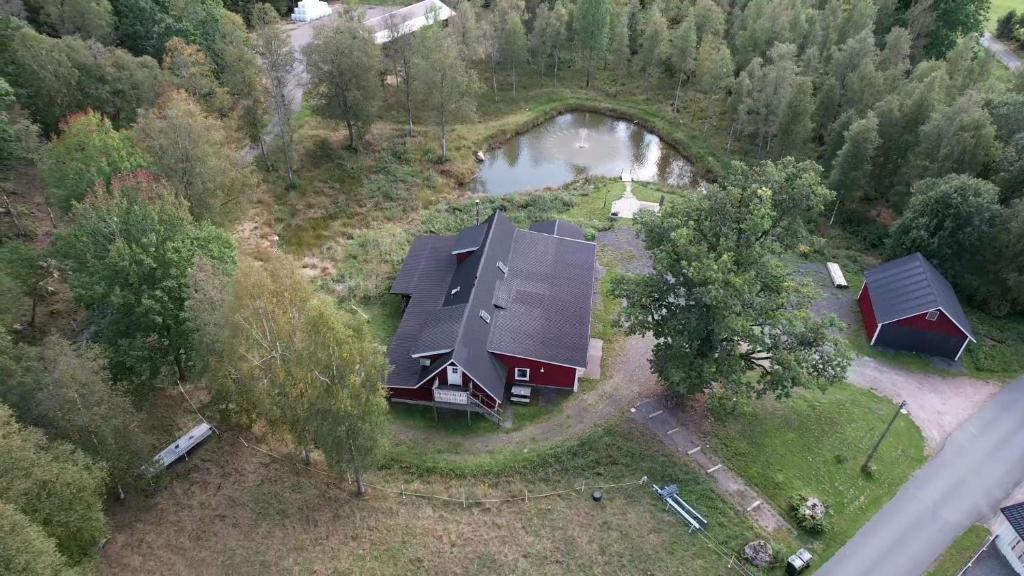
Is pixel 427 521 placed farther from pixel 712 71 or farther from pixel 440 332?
pixel 712 71

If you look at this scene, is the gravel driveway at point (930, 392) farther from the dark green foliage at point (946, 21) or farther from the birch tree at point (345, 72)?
the dark green foliage at point (946, 21)

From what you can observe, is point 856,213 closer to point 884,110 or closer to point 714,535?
point 884,110

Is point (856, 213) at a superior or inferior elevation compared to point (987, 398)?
superior

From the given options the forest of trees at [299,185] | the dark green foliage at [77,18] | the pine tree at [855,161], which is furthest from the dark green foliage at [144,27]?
the pine tree at [855,161]

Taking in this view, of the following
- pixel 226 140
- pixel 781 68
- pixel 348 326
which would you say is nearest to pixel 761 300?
pixel 348 326

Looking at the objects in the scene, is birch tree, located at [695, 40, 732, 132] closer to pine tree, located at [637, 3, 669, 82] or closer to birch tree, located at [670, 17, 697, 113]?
birch tree, located at [670, 17, 697, 113]

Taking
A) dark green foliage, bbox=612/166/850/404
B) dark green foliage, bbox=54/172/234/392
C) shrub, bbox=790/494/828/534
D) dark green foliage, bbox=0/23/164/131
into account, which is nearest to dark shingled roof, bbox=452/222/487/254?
dark green foliage, bbox=612/166/850/404
